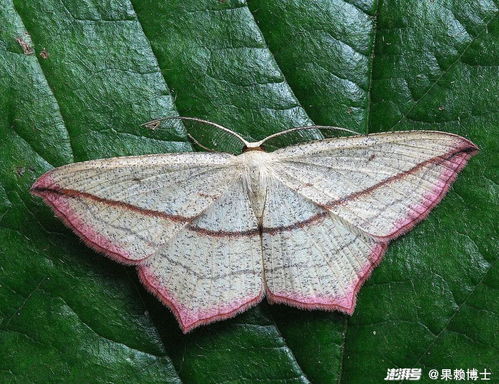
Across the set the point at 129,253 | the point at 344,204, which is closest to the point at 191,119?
the point at 129,253

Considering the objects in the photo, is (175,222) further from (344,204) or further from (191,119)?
(344,204)

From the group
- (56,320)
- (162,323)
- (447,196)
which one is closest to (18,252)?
(56,320)

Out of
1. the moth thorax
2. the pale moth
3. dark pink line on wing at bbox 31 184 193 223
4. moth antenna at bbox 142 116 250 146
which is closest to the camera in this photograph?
dark pink line on wing at bbox 31 184 193 223

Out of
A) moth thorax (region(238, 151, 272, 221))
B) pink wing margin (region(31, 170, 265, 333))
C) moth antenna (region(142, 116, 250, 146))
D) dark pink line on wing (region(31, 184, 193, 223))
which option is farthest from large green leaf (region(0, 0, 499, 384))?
dark pink line on wing (region(31, 184, 193, 223))

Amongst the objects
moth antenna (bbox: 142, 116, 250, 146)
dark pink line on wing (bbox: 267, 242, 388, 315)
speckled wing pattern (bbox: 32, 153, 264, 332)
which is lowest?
dark pink line on wing (bbox: 267, 242, 388, 315)

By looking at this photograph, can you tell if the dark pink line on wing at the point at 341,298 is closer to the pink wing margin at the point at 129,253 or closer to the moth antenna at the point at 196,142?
the pink wing margin at the point at 129,253

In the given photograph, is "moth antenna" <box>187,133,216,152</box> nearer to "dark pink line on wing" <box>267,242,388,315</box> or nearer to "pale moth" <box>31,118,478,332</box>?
"pale moth" <box>31,118,478,332</box>

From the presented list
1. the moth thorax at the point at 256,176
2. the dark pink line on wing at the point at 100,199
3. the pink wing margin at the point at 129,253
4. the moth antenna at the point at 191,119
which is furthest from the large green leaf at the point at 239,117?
the dark pink line on wing at the point at 100,199
